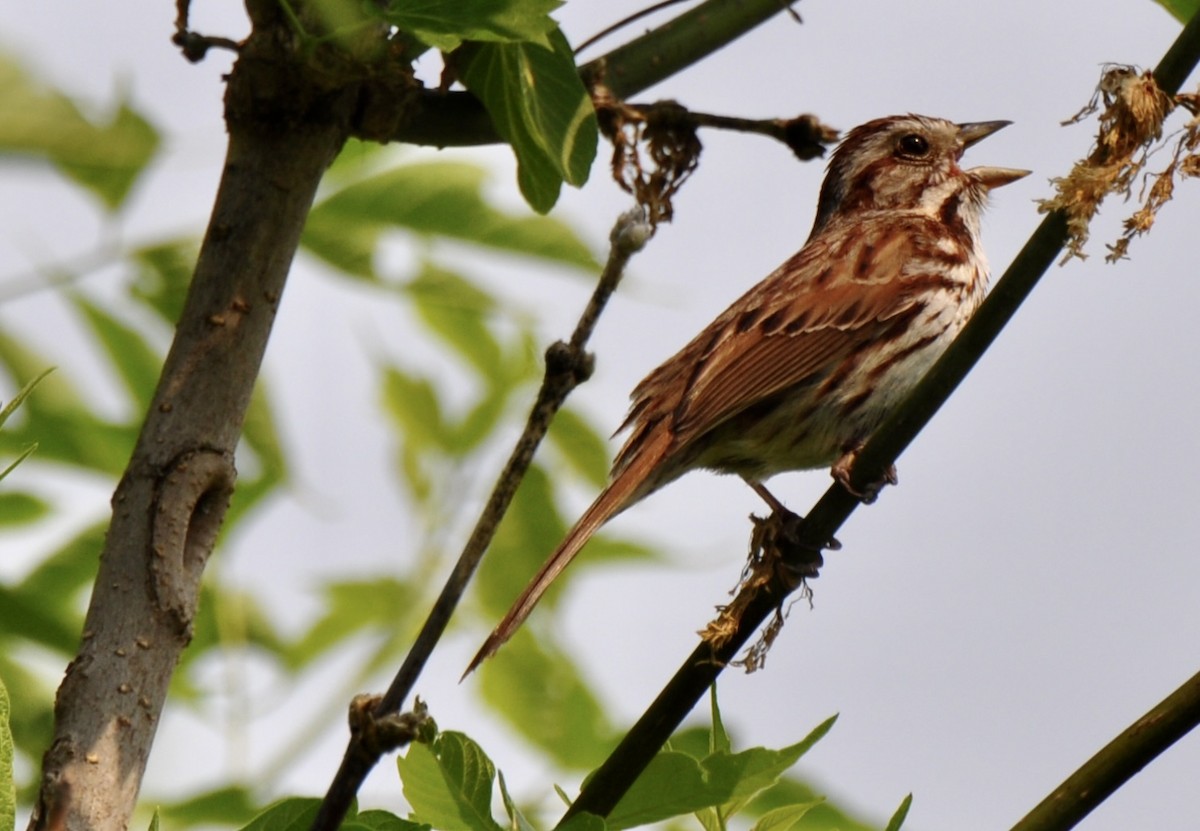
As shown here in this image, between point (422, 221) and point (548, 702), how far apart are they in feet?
2.99

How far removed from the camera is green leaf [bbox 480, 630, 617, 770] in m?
2.98

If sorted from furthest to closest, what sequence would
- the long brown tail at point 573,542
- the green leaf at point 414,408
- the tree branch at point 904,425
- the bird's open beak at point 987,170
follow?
the bird's open beak at point 987,170
the green leaf at point 414,408
the long brown tail at point 573,542
the tree branch at point 904,425


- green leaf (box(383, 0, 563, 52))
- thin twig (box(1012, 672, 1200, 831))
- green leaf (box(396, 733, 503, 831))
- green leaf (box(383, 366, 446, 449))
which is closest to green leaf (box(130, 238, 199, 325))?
green leaf (box(383, 366, 446, 449))

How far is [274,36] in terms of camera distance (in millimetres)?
2557

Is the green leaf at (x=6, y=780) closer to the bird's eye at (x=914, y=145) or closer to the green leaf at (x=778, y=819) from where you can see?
the green leaf at (x=778, y=819)

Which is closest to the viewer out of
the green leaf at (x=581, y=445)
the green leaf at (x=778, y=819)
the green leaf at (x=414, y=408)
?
the green leaf at (x=778, y=819)

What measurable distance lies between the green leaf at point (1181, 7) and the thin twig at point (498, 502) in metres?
1.10

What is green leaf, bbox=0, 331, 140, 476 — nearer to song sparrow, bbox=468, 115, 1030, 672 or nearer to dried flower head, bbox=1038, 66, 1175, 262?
→ song sparrow, bbox=468, 115, 1030, 672

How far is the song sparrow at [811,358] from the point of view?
4496 millimetres

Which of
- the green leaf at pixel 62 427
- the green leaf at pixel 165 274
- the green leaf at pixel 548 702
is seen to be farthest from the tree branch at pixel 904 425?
the green leaf at pixel 62 427

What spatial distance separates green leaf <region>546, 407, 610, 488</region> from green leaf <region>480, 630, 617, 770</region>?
1.59 feet

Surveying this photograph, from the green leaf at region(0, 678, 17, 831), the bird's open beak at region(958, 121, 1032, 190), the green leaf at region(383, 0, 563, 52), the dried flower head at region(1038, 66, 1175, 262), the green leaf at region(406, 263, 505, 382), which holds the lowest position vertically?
the green leaf at region(0, 678, 17, 831)

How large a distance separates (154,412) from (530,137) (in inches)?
27.0

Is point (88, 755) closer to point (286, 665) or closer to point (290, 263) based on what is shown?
point (290, 263)
